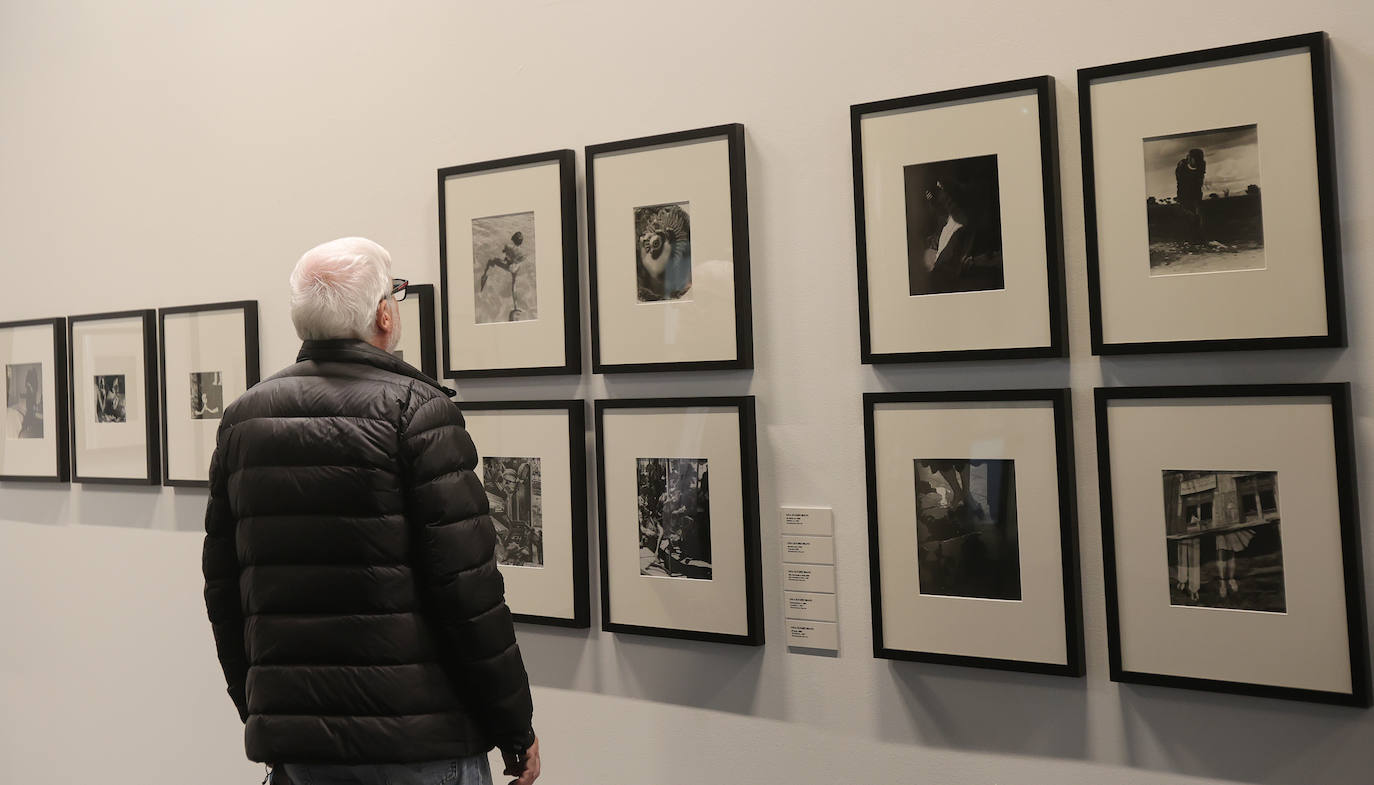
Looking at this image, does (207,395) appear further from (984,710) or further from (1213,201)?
(1213,201)

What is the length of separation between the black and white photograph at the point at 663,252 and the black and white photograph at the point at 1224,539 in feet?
3.21

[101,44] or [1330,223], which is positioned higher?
[101,44]

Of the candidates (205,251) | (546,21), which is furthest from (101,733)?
(546,21)

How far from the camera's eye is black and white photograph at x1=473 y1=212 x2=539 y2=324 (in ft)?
7.80

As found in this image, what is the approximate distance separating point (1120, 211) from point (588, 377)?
1119 millimetres

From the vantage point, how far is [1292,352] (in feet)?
5.48

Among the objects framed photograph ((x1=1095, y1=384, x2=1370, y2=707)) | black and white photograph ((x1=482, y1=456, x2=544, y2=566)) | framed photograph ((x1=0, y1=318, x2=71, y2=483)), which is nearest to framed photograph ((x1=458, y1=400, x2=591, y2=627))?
black and white photograph ((x1=482, y1=456, x2=544, y2=566))

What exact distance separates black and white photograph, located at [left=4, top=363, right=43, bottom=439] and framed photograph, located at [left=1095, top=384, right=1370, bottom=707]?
9.91 ft

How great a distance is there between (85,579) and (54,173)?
1.23 meters

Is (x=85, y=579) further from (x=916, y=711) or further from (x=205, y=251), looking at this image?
(x=916, y=711)

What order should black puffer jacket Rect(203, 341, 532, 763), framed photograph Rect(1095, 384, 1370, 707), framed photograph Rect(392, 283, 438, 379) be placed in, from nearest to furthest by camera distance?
framed photograph Rect(1095, 384, 1370, 707) → black puffer jacket Rect(203, 341, 532, 763) → framed photograph Rect(392, 283, 438, 379)

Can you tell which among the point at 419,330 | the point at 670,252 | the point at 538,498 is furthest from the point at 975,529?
the point at 419,330

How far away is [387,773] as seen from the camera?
69.7 inches

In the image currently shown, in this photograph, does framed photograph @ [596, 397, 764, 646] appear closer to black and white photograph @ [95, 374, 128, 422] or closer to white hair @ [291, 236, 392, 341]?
white hair @ [291, 236, 392, 341]
